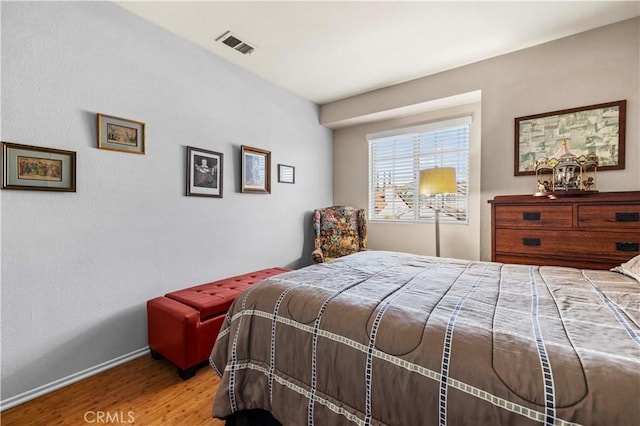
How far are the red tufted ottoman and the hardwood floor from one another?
13 centimetres

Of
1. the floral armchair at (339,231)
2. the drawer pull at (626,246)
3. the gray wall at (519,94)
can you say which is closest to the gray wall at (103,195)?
the floral armchair at (339,231)

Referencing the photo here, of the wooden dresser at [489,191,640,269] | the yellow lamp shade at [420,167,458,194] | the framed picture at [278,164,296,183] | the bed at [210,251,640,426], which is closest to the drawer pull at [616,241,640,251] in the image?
the wooden dresser at [489,191,640,269]

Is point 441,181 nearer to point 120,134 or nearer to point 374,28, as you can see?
point 374,28

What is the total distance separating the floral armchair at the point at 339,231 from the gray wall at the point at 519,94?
43cm

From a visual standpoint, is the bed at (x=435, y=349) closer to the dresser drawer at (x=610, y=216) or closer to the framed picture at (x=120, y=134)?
the dresser drawer at (x=610, y=216)

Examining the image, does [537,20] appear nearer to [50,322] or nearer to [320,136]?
[320,136]

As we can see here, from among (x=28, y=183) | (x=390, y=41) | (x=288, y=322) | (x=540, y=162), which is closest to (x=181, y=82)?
(x=28, y=183)

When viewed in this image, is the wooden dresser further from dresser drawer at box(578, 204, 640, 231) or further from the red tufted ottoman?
the red tufted ottoman

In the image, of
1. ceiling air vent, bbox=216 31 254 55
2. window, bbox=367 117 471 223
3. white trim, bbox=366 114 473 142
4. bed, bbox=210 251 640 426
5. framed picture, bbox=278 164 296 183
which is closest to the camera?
bed, bbox=210 251 640 426

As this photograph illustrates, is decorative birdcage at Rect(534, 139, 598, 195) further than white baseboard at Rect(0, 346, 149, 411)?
Yes

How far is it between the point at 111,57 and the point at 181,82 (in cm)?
51

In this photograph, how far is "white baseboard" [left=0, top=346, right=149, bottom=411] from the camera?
62.3 inches

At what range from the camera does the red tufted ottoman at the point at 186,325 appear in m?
1.83

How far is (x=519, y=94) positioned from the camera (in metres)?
2.61
